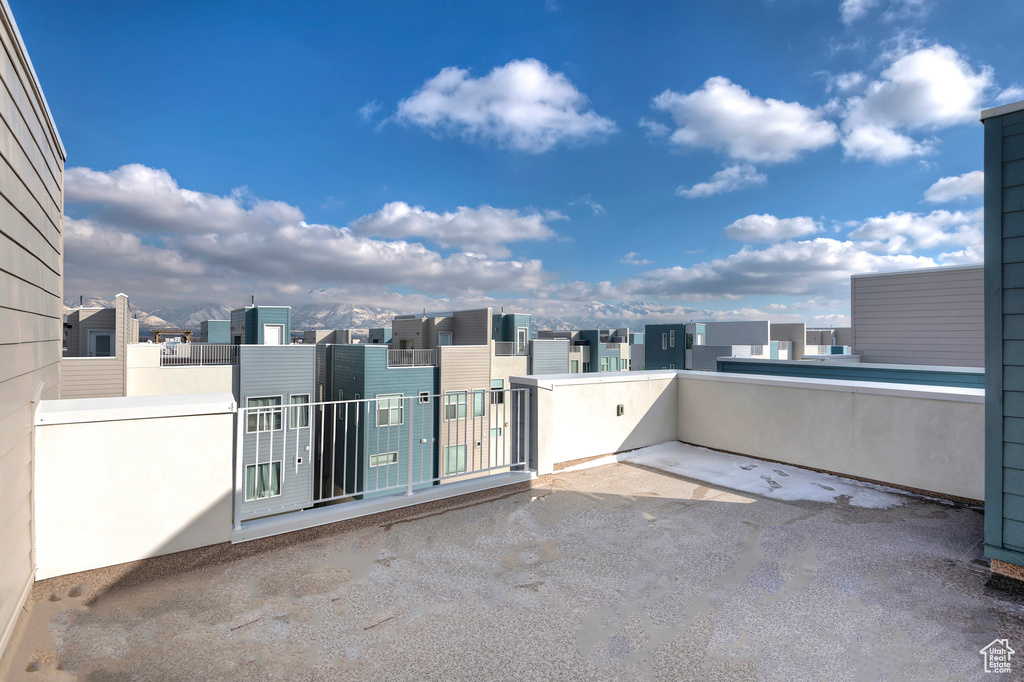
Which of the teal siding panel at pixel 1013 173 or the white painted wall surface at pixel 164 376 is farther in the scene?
the white painted wall surface at pixel 164 376

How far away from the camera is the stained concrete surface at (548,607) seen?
6.17ft

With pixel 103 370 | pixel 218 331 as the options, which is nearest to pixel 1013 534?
pixel 103 370

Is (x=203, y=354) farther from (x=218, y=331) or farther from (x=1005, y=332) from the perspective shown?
(x=1005, y=332)

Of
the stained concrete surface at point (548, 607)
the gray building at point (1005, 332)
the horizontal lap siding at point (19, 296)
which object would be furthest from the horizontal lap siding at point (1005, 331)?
the horizontal lap siding at point (19, 296)

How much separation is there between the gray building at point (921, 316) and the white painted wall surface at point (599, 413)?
8.89m

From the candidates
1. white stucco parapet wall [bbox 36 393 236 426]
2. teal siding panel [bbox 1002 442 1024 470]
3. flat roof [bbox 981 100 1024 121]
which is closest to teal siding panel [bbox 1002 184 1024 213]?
flat roof [bbox 981 100 1024 121]

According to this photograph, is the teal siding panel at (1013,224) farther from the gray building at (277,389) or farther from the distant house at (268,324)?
the distant house at (268,324)

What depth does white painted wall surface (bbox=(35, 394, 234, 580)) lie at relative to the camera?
2527 millimetres

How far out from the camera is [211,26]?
793cm

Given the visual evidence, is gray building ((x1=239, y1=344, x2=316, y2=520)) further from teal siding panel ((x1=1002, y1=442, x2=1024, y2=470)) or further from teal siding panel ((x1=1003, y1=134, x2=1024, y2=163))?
teal siding panel ((x1=1003, y1=134, x2=1024, y2=163))

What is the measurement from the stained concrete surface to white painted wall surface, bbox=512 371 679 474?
4.70ft

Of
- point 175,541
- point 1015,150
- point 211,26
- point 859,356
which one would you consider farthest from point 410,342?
point 1015,150

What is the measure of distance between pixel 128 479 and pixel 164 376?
11634mm

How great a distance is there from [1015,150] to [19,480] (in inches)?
230
